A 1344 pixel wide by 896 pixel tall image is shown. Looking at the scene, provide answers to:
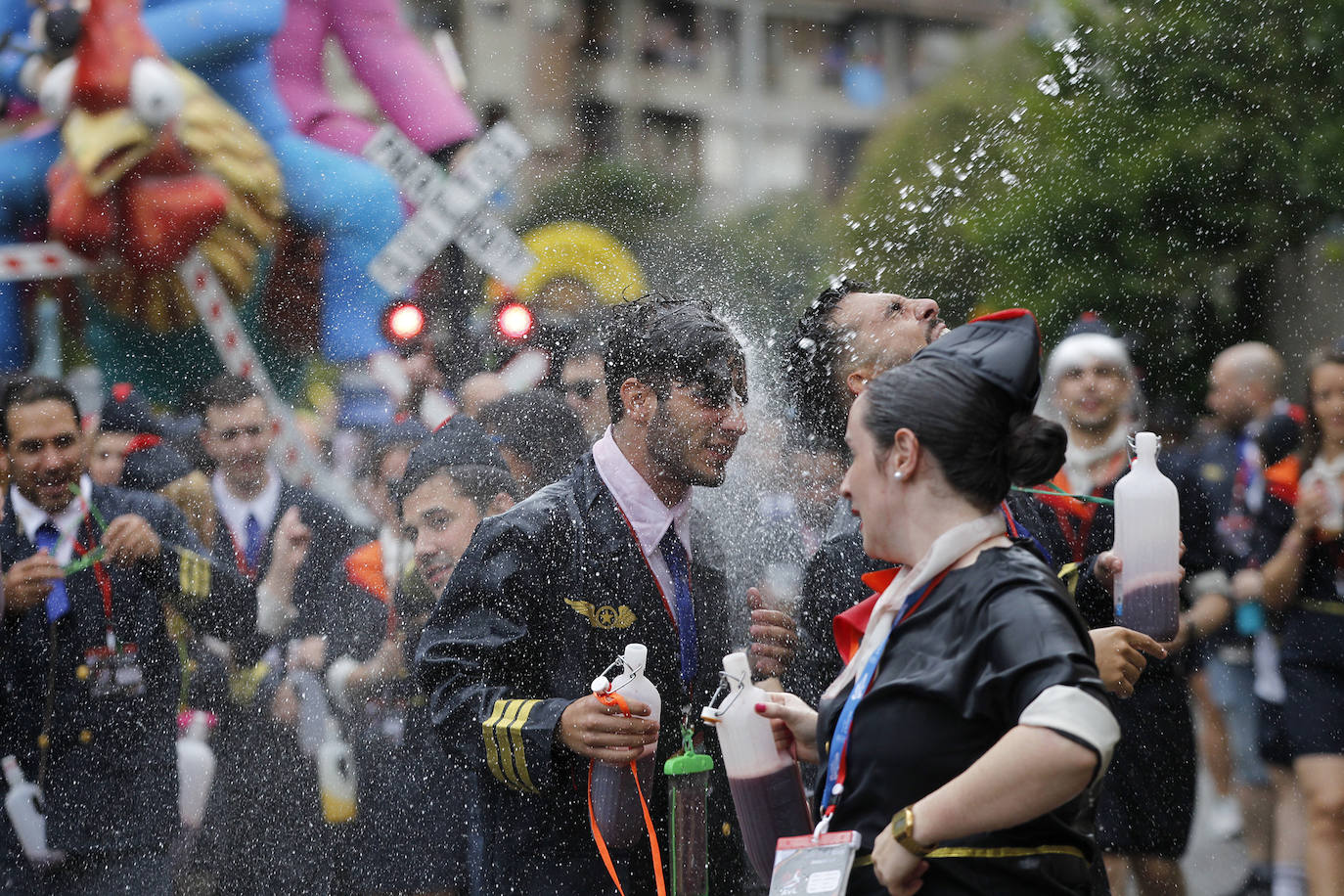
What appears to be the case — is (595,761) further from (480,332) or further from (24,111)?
(24,111)

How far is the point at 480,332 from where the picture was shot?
273 inches

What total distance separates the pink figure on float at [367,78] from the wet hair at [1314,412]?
27.9 feet

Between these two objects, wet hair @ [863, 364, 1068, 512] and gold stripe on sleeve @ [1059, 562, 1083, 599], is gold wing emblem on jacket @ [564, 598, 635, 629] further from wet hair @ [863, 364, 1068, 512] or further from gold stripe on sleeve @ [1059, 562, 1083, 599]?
Result: wet hair @ [863, 364, 1068, 512]

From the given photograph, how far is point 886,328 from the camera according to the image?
12.6 feet

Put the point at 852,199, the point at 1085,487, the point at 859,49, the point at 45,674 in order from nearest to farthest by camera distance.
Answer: the point at 45,674 → the point at 1085,487 → the point at 852,199 → the point at 859,49

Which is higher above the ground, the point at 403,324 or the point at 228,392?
the point at 403,324

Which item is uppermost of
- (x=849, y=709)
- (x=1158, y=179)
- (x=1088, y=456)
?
(x=1158, y=179)

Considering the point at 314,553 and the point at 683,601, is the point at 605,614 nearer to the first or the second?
the point at 683,601

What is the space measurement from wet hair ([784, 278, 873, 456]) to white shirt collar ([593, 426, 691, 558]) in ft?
1.77

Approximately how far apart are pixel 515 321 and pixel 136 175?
20.2 ft

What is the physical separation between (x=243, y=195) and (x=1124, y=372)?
27.8ft

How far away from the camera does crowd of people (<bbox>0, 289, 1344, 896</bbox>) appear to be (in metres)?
2.45

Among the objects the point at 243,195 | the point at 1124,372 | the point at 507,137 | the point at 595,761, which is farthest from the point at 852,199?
the point at 595,761

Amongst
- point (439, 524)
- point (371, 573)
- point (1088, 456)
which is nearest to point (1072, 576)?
point (1088, 456)
